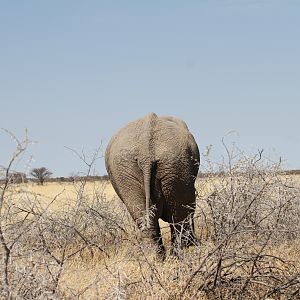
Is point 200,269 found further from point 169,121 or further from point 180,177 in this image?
point 169,121

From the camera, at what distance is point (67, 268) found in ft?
24.0

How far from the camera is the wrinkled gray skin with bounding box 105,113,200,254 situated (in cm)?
838

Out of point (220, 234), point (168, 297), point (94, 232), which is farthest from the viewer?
point (94, 232)

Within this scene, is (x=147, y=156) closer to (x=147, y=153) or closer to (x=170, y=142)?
(x=147, y=153)

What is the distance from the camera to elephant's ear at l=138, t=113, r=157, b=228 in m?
8.34

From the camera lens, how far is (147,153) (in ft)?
27.5

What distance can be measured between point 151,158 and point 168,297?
2.57 meters

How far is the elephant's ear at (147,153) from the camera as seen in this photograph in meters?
8.34

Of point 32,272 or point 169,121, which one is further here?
point 169,121

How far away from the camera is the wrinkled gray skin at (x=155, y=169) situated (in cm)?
838

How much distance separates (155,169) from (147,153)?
22cm

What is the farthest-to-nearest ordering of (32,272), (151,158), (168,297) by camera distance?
(151,158) → (168,297) → (32,272)

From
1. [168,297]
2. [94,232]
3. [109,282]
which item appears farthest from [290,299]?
[94,232]

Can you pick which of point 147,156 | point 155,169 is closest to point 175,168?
point 155,169
